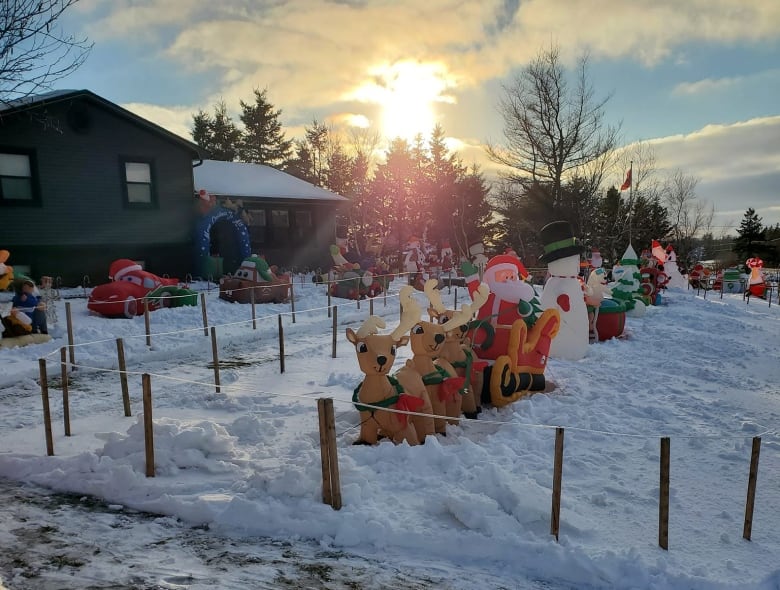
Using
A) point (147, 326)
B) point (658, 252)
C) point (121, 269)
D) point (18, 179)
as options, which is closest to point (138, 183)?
point (18, 179)

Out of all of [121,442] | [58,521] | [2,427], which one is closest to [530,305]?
[121,442]

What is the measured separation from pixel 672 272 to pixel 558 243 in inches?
759

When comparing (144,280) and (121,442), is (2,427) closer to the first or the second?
(121,442)

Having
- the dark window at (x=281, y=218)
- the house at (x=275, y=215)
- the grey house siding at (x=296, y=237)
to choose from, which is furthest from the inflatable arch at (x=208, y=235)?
the dark window at (x=281, y=218)

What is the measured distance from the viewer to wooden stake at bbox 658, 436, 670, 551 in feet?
13.1

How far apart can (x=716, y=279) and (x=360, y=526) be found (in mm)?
32099

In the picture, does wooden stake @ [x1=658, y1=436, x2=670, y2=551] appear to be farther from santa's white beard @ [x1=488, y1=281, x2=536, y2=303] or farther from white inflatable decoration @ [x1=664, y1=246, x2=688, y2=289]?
white inflatable decoration @ [x1=664, y1=246, x2=688, y2=289]

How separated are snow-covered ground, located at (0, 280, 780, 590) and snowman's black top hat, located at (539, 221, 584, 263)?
2.65 metres

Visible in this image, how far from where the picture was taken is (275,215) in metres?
26.1

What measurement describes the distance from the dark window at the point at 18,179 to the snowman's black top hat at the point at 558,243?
15777 millimetres

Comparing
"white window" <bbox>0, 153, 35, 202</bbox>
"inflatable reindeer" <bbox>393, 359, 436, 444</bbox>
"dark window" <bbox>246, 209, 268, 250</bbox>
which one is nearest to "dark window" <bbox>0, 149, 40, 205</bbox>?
"white window" <bbox>0, 153, 35, 202</bbox>

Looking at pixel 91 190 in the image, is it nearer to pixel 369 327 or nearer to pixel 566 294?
pixel 566 294

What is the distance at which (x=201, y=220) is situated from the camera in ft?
66.5

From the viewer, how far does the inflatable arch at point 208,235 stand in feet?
66.4
